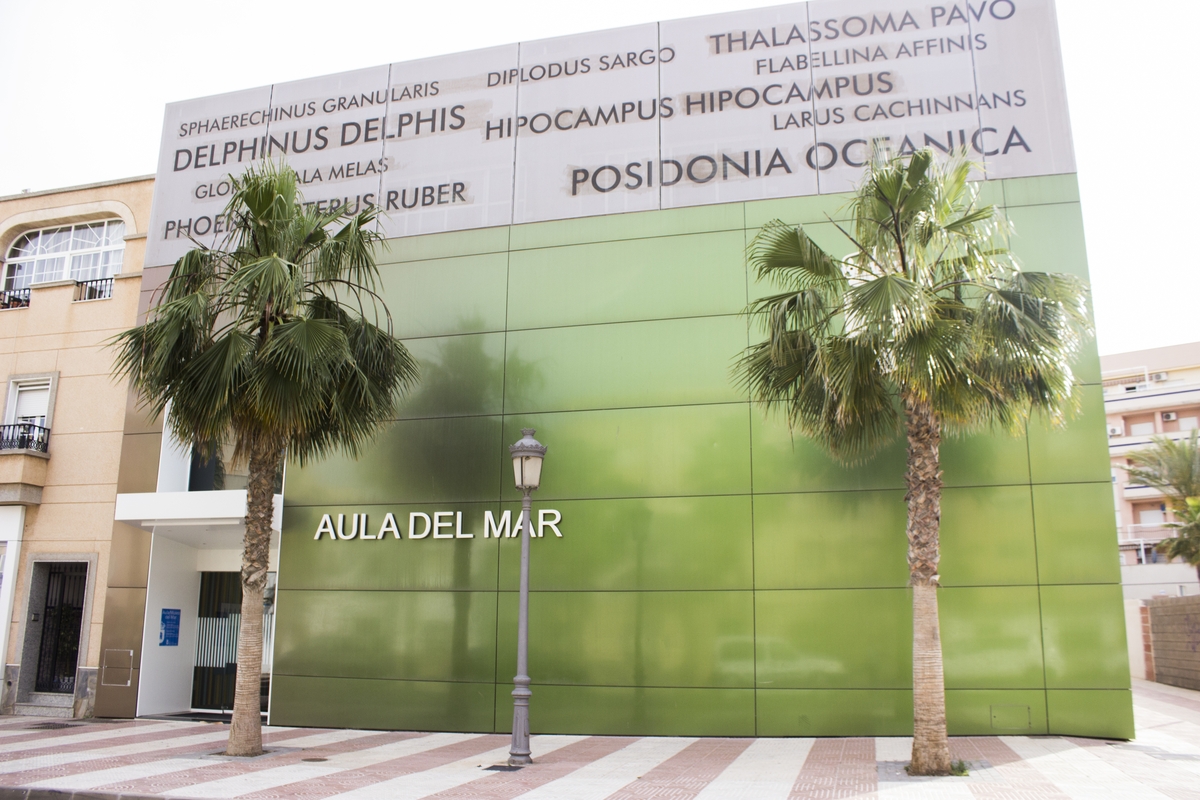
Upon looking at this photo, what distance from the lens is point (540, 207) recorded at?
50.0 ft

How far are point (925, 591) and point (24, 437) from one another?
57.5ft

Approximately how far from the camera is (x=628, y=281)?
47.9ft

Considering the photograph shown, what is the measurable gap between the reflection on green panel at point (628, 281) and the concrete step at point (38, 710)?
37.6 feet

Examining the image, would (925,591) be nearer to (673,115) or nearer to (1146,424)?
(673,115)

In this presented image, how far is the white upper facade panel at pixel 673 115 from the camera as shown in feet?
46.1

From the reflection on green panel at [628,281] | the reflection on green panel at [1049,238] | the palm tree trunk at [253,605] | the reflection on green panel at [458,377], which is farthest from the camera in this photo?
the reflection on green panel at [458,377]

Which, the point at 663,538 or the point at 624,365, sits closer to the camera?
the point at 663,538

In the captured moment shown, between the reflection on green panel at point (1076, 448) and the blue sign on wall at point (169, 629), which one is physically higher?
the reflection on green panel at point (1076, 448)

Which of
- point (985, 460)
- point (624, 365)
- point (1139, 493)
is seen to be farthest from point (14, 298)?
point (1139, 493)

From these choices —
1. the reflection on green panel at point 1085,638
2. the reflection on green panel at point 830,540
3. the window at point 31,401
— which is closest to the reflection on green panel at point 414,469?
the reflection on green panel at point 830,540

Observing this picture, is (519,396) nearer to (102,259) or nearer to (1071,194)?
(1071,194)

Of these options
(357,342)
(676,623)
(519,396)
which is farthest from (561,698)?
(357,342)

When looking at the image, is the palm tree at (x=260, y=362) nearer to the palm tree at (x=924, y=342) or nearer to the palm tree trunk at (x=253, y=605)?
the palm tree trunk at (x=253, y=605)

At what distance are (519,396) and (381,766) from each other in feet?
20.3
